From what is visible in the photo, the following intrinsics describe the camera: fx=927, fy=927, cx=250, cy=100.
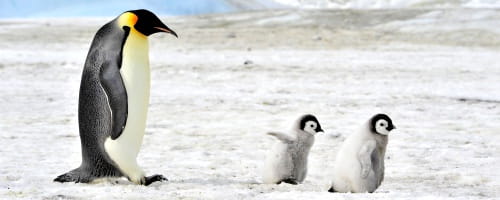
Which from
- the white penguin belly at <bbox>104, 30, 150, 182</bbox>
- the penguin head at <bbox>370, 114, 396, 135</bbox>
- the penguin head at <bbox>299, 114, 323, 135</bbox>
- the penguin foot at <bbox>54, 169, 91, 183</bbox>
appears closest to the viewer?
the penguin head at <bbox>370, 114, 396, 135</bbox>

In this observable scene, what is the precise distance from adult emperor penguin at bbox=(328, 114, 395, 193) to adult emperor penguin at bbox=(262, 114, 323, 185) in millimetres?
390

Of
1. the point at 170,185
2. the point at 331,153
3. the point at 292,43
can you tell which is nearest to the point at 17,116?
the point at 331,153

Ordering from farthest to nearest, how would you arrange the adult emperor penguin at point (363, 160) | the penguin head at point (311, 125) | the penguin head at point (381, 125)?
the penguin head at point (311, 125) < the penguin head at point (381, 125) < the adult emperor penguin at point (363, 160)

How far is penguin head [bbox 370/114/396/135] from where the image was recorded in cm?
464

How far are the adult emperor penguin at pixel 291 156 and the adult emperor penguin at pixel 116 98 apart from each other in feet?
1.96

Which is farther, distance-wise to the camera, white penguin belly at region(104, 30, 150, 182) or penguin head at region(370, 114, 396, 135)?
white penguin belly at region(104, 30, 150, 182)

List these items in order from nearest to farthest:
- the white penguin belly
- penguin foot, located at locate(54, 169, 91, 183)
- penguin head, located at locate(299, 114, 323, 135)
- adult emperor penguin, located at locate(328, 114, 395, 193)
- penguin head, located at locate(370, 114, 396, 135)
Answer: adult emperor penguin, located at locate(328, 114, 395, 193), penguin head, located at locate(370, 114, 396, 135), the white penguin belly, penguin foot, located at locate(54, 169, 91, 183), penguin head, located at locate(299, 114, 323, 135)

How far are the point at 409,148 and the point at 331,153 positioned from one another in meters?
0.61

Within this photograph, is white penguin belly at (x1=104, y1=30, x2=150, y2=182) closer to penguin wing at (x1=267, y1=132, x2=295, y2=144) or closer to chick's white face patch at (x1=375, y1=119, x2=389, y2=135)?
penguin wing at (x1=267, y1=132, x2=295, y2=144)

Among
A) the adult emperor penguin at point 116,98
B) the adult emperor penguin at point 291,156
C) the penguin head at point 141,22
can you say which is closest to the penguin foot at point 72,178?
the adult emperor penguin at point 116,98

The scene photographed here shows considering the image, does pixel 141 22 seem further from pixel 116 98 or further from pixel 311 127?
pixel 311 127

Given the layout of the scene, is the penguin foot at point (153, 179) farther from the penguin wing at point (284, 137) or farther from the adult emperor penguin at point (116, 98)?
the penguin wing at point (284, 137)

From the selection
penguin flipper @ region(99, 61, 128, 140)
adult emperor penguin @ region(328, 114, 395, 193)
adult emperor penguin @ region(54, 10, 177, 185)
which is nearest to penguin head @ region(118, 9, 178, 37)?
adult emperor penguin @ region(54, 10, 177, 185)

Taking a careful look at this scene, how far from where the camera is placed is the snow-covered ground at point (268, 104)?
5.07 m
